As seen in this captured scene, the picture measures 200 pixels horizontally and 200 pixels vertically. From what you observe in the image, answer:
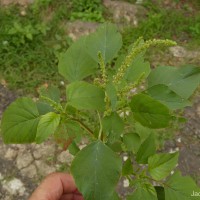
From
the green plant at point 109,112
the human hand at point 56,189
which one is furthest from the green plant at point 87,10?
the green plant at point 109,112

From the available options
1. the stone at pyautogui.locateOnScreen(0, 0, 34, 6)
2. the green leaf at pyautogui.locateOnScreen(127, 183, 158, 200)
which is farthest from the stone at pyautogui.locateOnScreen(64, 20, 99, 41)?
the green leaf at pyautogui.locateOnScreen(127, 183, 158, 200)

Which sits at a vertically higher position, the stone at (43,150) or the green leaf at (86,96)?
the green leaf at (86,96)

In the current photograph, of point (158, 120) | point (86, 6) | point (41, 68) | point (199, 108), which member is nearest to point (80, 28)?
point (86, 6)

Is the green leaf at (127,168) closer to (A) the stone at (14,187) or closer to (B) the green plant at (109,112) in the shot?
(B) the green plant at (109,112)

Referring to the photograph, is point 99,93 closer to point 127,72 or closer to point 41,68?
point 127,72

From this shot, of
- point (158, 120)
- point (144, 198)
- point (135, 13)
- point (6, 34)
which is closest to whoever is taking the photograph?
point (158, 120)

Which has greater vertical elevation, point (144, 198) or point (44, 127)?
point (44, 127)
